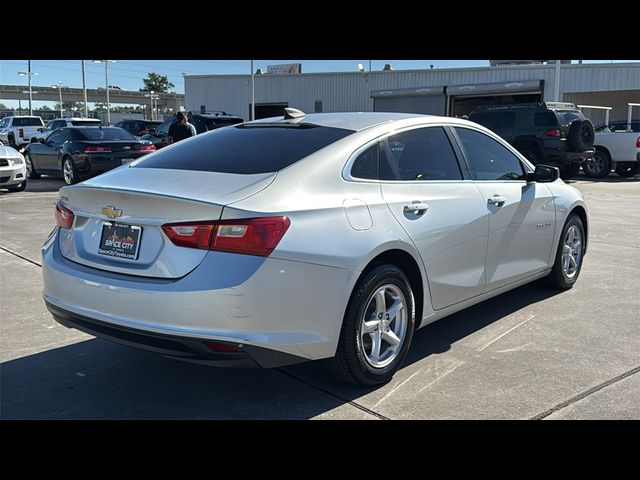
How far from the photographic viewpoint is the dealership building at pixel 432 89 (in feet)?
89.9

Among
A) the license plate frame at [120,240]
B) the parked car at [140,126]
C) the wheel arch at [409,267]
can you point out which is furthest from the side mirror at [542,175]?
the parked car at [140,126]

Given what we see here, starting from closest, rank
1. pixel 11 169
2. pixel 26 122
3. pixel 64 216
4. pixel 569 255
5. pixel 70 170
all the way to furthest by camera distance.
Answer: pixel 64 216 < pixel 569 255 < pixel 11 169 < pixel 70 170 < pixel 26 122

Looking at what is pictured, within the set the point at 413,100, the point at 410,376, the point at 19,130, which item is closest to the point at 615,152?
the point at 413,100

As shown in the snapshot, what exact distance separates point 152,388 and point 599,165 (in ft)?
60.5

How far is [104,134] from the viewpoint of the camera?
15227 millimetres

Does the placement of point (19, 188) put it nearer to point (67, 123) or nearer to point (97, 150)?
point (97, 150)

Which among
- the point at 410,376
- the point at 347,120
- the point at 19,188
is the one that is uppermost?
the point at 347,120

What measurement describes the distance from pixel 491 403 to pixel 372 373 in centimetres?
69

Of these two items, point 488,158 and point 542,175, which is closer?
point 488,158

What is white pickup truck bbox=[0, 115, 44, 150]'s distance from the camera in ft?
103

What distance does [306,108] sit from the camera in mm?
36062

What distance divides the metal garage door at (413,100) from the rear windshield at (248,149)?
1008 inches
